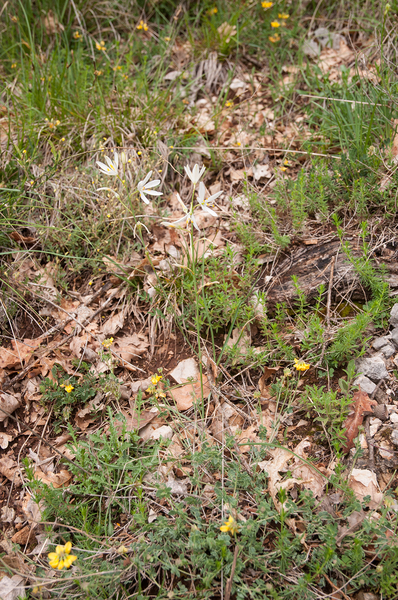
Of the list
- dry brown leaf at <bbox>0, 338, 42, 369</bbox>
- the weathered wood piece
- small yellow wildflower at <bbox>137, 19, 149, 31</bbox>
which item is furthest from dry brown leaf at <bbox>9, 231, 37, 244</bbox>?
small yellow wildflower at <bbox>137, 19, 149, 31</bbox>

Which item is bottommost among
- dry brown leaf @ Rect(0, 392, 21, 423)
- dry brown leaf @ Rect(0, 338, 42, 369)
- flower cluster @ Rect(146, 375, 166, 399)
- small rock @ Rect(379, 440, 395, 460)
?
dry brown leaf @ Rect(0, 392, 21, 423)

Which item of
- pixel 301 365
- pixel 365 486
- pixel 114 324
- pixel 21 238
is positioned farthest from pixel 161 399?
pixel 21 238

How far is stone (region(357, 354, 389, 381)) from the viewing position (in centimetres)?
222

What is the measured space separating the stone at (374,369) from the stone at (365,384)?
3 centimetres

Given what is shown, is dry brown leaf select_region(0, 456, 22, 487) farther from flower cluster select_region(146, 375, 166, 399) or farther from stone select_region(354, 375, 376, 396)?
stone select_region(354, 375, 376, 396)

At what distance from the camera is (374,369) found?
223cm

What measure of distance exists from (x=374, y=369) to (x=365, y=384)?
0.33 ft

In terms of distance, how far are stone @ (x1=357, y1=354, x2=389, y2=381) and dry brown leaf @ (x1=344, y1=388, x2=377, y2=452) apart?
0.14 m

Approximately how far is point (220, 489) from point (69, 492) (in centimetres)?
83

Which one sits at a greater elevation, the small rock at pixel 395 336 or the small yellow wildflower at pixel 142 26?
the small yellow wildflower at pixel 142 26

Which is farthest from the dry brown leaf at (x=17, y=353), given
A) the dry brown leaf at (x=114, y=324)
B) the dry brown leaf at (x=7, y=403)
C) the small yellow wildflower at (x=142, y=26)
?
the small yellow wildflower at (x=142, y=26)

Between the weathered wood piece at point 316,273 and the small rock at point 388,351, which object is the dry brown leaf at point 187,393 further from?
the small rock at point 388,351

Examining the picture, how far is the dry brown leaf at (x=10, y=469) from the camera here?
2314 millimetres

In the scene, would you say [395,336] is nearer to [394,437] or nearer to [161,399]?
[394,437]
